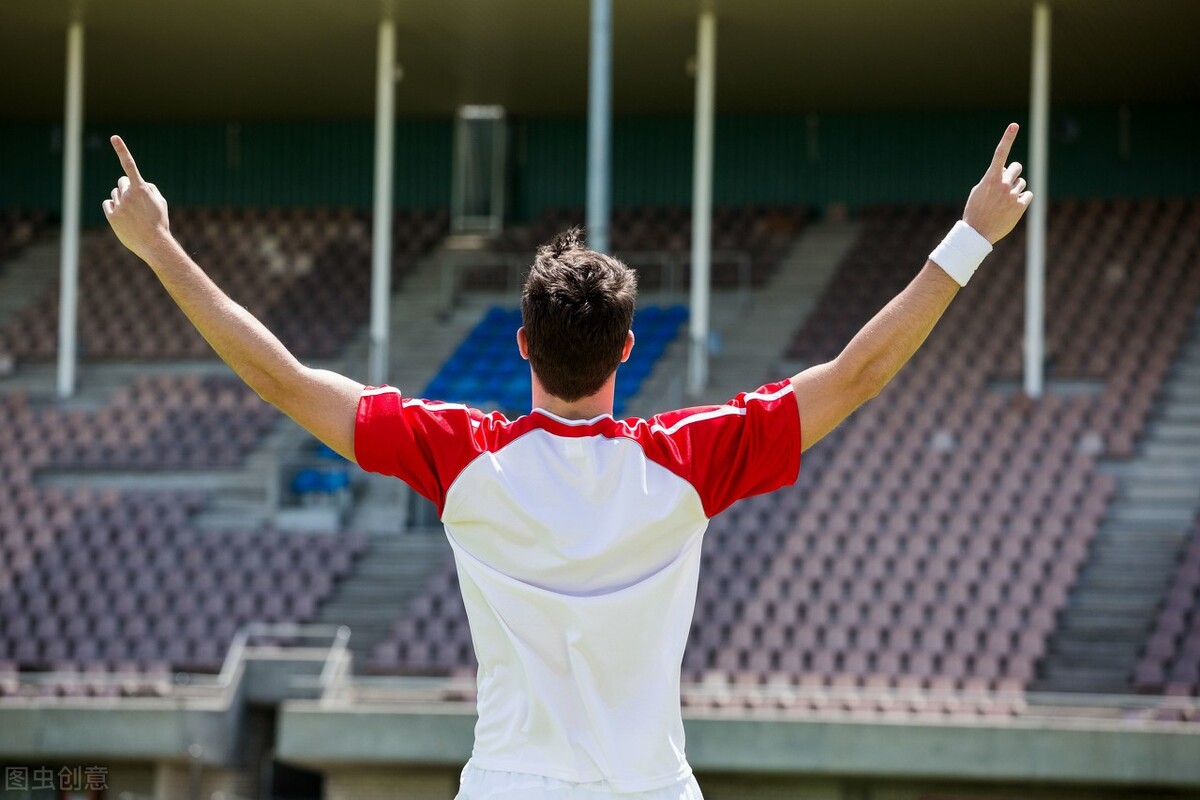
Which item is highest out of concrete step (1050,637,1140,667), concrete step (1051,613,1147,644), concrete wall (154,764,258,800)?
concrete step (1051,613,1147,644)

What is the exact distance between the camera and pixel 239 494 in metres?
20.6

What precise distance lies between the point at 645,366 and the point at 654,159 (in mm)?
5360

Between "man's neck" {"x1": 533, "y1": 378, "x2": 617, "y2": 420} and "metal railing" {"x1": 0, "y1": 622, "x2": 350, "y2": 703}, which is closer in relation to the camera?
"man's neck" {"x1": 533, "y1": 378, "x2": 617, "y2": 420}

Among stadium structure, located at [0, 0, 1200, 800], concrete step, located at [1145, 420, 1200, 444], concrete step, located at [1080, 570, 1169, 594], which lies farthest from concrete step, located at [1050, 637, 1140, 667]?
concrete step, located at [1145, 420, 1200, 444]

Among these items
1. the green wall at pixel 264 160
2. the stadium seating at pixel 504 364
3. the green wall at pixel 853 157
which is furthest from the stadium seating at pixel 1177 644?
the green wall at pixel 264 160

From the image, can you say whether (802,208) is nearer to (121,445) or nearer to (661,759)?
(121,445)

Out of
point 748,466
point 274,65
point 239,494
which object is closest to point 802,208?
point 274,65

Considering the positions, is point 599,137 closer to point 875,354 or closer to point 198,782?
point 198,782

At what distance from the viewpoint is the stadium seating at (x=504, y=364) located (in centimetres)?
2125

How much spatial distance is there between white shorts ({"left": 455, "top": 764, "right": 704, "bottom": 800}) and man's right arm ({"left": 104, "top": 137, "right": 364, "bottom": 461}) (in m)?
0.58

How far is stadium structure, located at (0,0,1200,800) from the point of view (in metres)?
15.6

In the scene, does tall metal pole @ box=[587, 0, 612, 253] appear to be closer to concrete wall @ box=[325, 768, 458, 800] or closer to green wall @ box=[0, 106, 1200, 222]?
concrete wall @ box=[325, 768, 458, 800]

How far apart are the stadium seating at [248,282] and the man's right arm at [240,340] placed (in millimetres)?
20768

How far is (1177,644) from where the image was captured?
52.2ft
